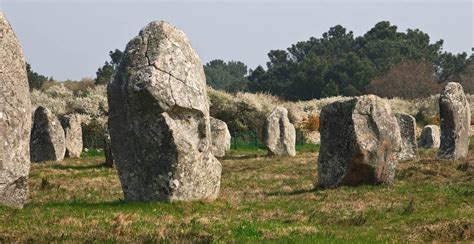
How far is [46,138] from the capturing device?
37250 millimetres

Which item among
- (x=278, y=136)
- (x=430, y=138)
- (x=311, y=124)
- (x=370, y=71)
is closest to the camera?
(x=278, y=136)

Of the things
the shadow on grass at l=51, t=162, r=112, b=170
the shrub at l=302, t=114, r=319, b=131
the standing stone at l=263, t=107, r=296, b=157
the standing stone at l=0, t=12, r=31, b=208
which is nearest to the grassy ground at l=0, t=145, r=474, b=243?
the standing stone at l=0, t=12, r=31, b=208

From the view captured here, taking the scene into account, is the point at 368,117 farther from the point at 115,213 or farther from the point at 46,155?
the point at 46,155

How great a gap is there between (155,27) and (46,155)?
20.4 metres

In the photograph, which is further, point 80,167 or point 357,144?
point 80,167

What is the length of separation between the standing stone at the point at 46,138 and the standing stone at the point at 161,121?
19645 millimetres

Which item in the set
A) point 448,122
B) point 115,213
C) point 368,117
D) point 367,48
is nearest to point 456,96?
point 448,122

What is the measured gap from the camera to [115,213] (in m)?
15.6

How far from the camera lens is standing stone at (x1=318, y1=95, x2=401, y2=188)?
22984mm

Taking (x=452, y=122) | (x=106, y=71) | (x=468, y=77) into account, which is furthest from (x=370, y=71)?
(x=452, y=122)

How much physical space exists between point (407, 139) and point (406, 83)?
6303 cm

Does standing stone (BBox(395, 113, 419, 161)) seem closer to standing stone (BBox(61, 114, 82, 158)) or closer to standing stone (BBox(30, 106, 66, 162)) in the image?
standing stone (BBox(30, 106, 66, 162))

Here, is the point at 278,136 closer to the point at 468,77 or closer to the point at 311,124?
the point at 311,124

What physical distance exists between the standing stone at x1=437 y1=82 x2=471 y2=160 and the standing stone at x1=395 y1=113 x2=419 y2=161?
95.9 inches
